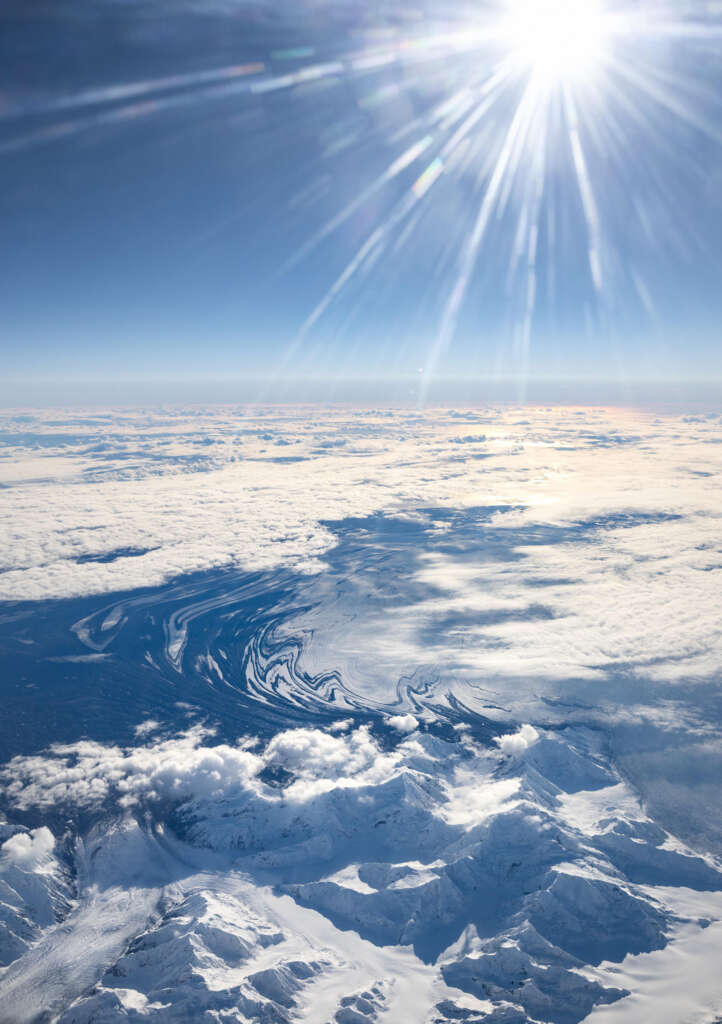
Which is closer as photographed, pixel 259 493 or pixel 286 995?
pixel 286 995

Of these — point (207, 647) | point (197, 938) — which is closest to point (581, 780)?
point (197, 938)

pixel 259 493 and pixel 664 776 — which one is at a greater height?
pixel 259 493

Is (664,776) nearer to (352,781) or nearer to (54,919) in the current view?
(352,781)

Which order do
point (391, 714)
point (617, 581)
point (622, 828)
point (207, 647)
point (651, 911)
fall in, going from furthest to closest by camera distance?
1. point (617, 581)
2. point (207, 647)
3. point (391, 714)
4. point (622, 828)
5. point (651, 911)

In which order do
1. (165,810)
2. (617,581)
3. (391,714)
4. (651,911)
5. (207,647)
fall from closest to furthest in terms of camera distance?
(651,911), (165,810), (391,714), (207,647), (617,581)

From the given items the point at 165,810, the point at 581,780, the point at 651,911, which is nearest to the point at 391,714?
the point at 581,780

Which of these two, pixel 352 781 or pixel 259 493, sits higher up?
pixel 259 493

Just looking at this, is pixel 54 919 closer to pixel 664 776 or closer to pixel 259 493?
pixel 664 776

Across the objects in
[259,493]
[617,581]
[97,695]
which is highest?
[259,493]

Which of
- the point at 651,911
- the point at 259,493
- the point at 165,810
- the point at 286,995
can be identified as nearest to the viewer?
the point at 286,995
